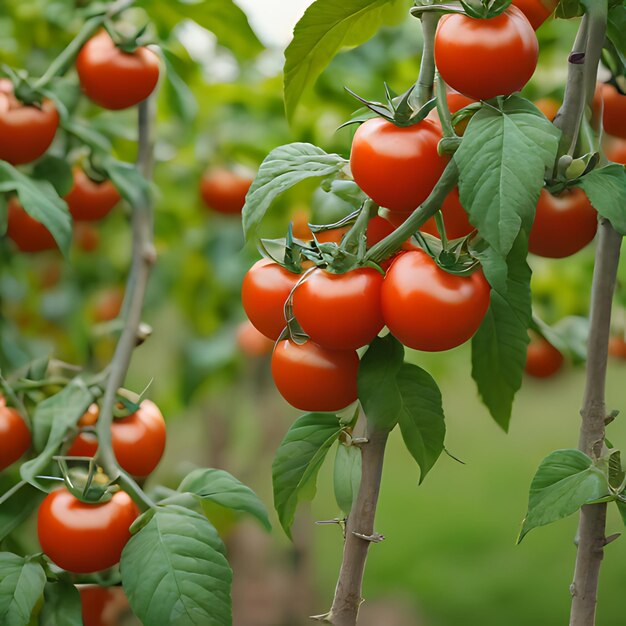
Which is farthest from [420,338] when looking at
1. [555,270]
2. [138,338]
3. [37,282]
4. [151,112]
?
[37,282]

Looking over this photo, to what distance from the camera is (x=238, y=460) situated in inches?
121

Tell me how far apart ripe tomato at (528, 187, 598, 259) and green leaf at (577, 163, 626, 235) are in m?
0.04

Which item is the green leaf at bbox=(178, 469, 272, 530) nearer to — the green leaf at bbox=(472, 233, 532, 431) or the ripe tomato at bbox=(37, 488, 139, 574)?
the ripe tomato at bbox=(37, 488, 139, 574)

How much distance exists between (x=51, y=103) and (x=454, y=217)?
0.50m

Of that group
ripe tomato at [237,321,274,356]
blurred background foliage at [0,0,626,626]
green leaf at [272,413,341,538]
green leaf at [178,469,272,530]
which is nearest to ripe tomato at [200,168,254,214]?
blurred background foliage at [0,0,626,626]

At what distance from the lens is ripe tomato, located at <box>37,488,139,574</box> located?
2.27 feet

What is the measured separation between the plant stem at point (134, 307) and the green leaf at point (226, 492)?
0.17 feet

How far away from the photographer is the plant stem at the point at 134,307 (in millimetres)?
744

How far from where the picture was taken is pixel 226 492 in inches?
29.2

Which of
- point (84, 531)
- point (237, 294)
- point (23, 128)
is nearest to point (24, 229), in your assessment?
point (23, 128)

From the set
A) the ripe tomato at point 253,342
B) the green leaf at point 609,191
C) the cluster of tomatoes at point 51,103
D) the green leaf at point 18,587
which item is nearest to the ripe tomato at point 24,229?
the cluster of tomatoes at point 51,103

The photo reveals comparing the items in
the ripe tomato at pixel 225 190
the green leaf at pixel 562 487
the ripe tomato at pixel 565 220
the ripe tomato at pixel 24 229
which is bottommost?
the green leaf at pixel 562 487

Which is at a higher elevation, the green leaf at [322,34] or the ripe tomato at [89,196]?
the ripe tomato at [89,196]

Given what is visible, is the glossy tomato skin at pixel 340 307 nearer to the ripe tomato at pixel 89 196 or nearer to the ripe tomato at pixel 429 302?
the ripe tomato at pixel 429 302
